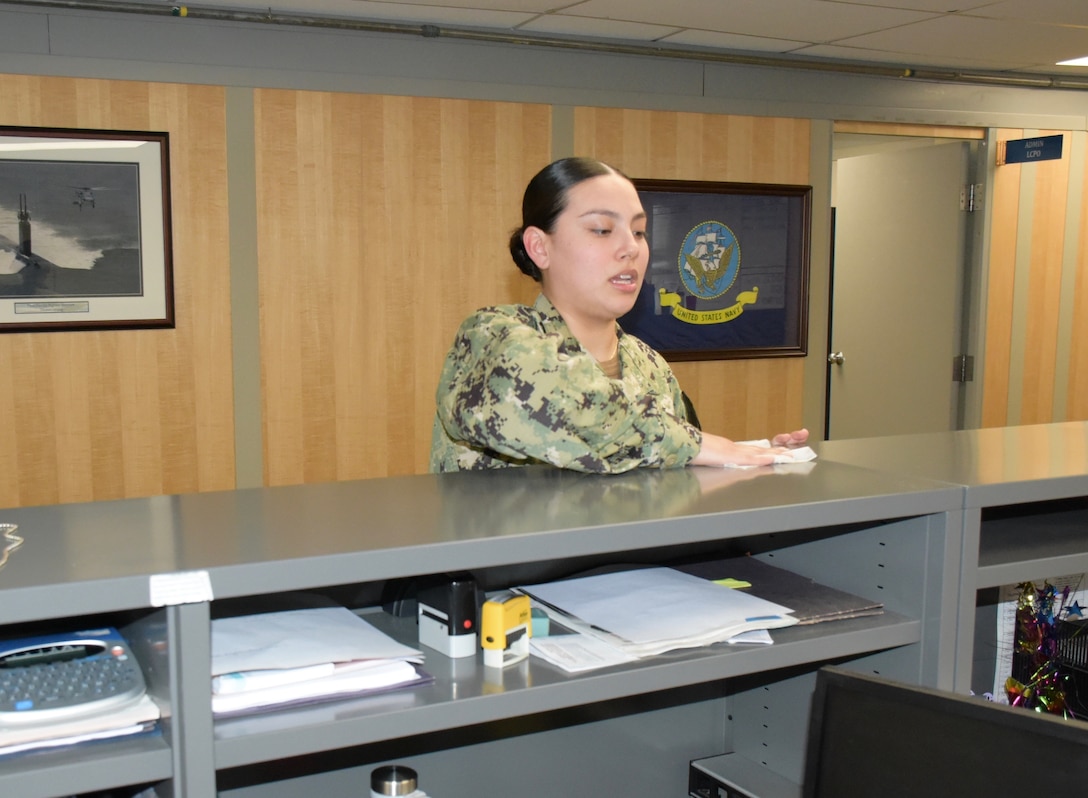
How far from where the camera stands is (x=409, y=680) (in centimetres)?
Result: 113

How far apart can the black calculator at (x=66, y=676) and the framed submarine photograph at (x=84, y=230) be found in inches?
120

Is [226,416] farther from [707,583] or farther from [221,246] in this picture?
[707,583]

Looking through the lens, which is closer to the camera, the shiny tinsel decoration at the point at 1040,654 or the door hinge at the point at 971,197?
the shiny tinsel decoration at the point at 1040,654

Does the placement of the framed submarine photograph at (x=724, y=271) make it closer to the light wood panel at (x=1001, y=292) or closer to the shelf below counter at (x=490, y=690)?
the light wood panel at (x=1001, y=292)

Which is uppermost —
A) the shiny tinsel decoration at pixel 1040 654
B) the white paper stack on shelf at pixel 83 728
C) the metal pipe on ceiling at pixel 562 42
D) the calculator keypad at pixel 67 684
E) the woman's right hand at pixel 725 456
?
the metal pipe on ceiling at pixel 562 42

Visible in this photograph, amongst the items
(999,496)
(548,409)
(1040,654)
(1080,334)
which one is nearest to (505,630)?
(548,409)

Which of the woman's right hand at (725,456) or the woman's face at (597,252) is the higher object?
the woman's face at (597,252)

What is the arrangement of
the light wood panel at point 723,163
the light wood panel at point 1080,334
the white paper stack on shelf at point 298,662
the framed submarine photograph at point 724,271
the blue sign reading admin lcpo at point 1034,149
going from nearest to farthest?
the white paper stack on shelf at point 298,662
the light wood panel at point 723,163
the framed submarine photograph at point 724,271
the blue sign reading admin lcpo at point 1034,149
the light wood panel at point 1080,334

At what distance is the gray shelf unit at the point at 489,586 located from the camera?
963mm

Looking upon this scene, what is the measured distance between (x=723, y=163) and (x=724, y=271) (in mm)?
497

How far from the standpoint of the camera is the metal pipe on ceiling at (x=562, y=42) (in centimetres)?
379

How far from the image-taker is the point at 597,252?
193 centimetres

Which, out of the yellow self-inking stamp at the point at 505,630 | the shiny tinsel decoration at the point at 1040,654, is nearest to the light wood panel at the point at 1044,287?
the shiny tinsel decoration at the point at 1040,654

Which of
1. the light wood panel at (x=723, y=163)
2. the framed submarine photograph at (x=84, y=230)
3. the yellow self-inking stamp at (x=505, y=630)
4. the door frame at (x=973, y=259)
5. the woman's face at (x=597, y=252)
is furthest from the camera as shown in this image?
the door frame at (x=973, y=259)
